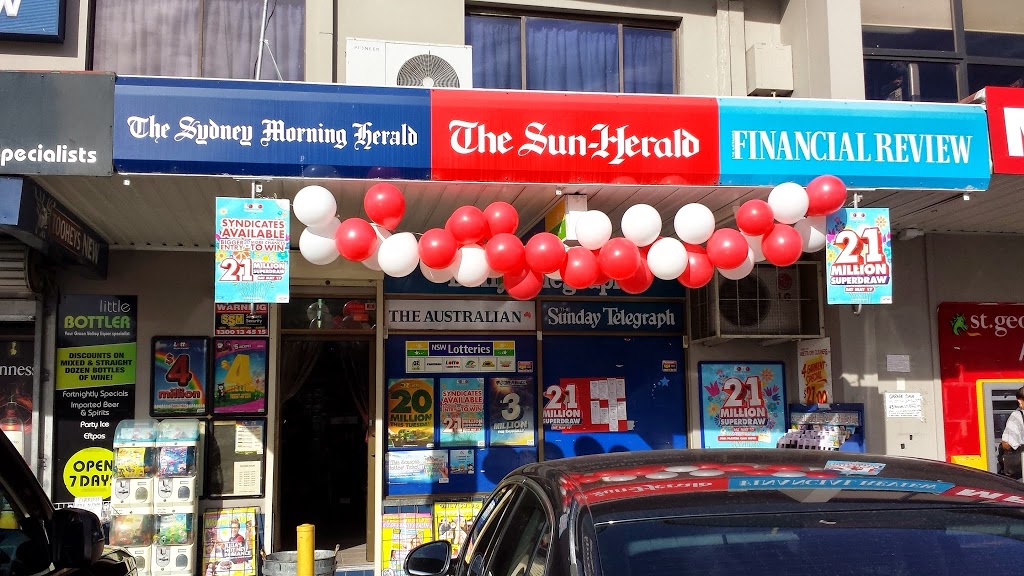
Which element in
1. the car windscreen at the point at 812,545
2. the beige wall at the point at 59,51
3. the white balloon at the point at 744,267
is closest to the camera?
the car windscreen at the point at 812,545

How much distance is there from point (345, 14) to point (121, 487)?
16.4 feet

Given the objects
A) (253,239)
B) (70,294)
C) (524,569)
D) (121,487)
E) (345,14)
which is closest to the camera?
(524,569)

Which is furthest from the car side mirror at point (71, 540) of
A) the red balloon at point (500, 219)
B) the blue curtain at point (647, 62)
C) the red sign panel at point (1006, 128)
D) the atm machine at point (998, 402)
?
the atm machine at point (998, 402)

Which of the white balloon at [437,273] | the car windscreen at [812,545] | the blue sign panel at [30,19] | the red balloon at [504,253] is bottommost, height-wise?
the car windscreen at [812,545]

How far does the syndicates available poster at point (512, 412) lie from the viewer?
948cm

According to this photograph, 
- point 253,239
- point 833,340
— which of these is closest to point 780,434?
point 833,340

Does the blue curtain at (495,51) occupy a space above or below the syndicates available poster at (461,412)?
above

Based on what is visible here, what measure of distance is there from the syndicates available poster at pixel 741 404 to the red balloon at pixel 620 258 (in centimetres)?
354

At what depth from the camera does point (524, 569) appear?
3.13 m

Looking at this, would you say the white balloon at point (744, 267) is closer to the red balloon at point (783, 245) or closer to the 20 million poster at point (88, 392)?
the red balloon at point (783, 245)

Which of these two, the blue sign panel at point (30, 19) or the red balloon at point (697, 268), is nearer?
the red balloon at point (697, 268)

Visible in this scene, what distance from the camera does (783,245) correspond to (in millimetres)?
6852

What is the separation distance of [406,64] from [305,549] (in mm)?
4585

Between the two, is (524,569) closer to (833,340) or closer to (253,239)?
(253,239)
